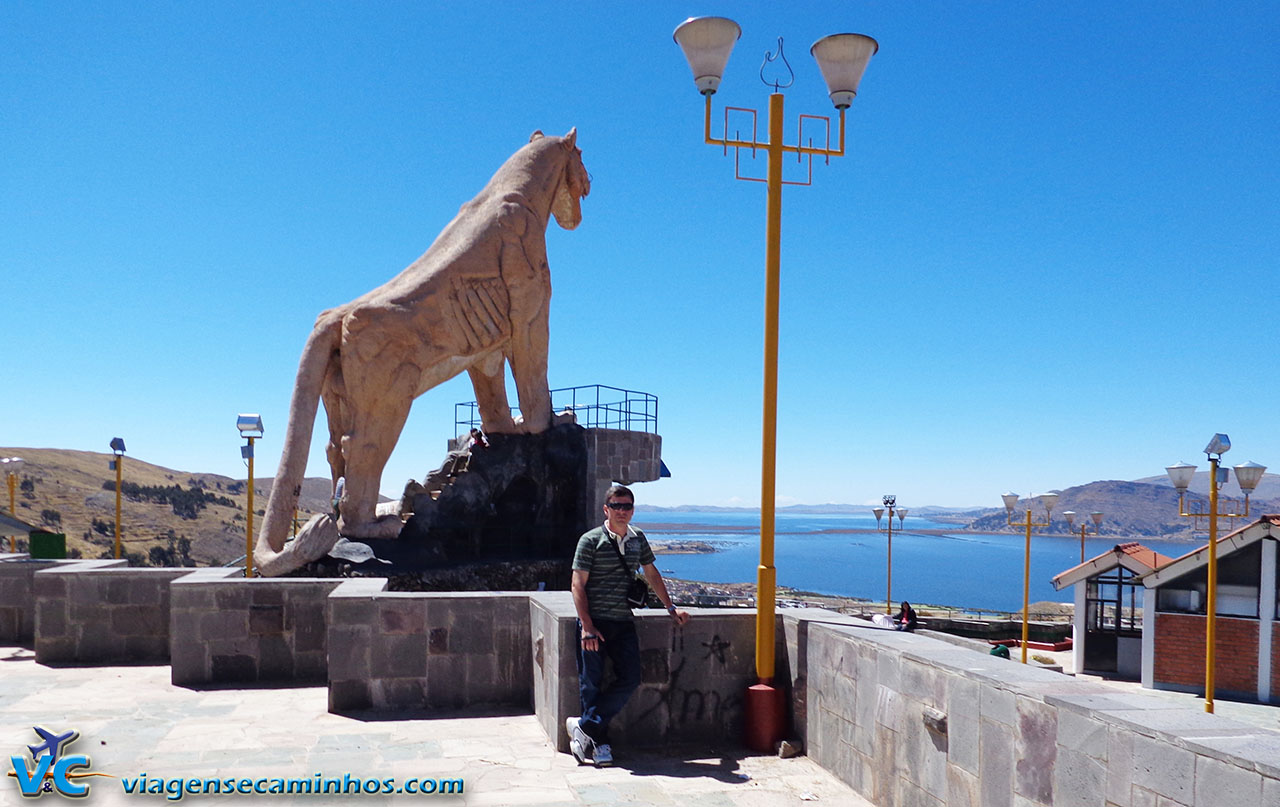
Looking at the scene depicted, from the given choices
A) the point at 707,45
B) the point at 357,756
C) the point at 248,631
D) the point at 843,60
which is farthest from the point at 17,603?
the point at 843,60

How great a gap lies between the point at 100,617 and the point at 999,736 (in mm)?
8161

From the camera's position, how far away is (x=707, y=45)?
19.2 ft

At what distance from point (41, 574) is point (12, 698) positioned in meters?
1.87

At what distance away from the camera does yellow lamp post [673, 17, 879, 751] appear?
571 centimetres

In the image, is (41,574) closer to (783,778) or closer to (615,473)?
(783,778)

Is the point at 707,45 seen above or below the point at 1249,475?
above

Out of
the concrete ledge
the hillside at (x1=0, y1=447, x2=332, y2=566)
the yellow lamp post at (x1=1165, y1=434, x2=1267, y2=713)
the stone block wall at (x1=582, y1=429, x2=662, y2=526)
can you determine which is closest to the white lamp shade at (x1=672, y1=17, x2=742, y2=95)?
the concrete ledge

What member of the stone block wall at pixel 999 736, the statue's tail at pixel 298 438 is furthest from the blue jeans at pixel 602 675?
the statue's tail at pixel 298 438

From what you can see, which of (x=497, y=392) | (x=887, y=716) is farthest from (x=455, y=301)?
(x=887, y=716)

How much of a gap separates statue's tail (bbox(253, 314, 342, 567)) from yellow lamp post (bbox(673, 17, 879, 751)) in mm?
9408

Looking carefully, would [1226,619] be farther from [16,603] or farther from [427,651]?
[16,603]

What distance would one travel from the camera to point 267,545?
43.7 ft

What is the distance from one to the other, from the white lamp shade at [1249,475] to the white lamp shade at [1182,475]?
64 centimetres

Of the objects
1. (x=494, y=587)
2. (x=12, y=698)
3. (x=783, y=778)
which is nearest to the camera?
(x=783, y=778)
